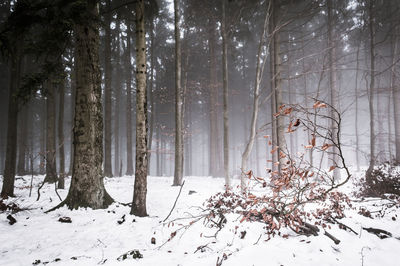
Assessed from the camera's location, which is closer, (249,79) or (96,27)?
(96,27)

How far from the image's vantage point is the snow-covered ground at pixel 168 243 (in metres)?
2.97

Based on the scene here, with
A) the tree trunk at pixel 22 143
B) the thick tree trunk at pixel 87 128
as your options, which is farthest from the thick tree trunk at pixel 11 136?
the tree trunk at pixel 22 143

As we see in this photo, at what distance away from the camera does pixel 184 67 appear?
46.2 ft

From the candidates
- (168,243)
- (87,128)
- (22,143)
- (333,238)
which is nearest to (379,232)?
(333,238)

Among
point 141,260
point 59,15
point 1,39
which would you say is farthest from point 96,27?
point 141,260

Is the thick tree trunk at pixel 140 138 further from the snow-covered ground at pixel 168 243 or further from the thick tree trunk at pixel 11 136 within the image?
the thick tree trunk at pixel 11 136

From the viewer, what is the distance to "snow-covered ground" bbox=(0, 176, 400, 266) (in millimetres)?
2975

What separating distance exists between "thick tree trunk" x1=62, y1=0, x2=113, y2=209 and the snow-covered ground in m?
0.53

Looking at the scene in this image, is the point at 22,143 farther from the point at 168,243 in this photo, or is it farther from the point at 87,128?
the point at 168,243

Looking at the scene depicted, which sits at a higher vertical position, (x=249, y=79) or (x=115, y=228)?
(x=249, y=79)

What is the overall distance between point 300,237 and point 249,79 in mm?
26644

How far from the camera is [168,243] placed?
149 inches

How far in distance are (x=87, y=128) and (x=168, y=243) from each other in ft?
12.2

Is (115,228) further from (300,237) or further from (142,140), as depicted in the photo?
(300,237)
